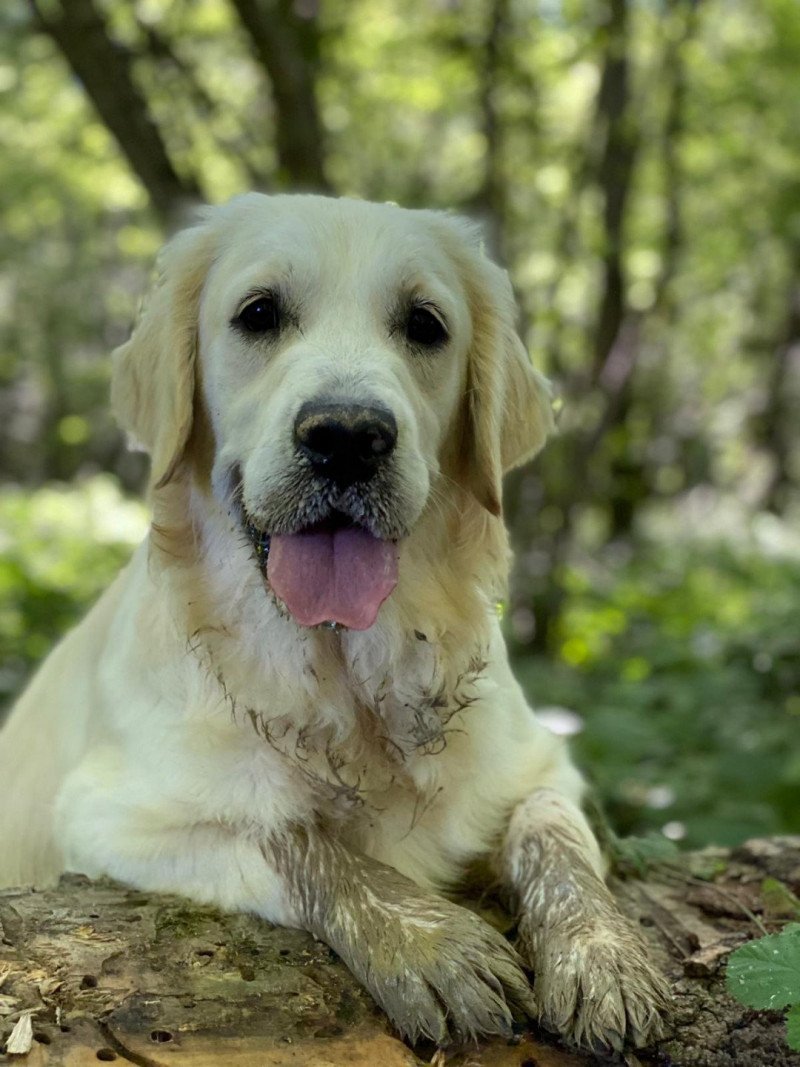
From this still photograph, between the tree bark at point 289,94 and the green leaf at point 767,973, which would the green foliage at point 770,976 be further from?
the tree bark at point 289,94

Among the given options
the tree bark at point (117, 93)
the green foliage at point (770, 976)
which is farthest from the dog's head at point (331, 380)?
the tree bark at point (117, 93)

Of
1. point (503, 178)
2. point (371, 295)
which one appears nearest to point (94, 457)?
point (503, 178)

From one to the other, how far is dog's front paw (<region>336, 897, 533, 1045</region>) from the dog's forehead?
158 cm

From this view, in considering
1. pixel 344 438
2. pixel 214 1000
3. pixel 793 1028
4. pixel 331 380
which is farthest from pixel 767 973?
pixel 331 380

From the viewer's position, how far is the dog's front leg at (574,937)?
2320 mm

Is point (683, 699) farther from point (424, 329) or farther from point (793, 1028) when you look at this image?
point (793, 1028)

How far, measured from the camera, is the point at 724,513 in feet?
72.6

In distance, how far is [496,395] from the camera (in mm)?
3223

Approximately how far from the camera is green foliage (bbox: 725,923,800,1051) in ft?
7.19

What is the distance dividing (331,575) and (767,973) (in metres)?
1.29

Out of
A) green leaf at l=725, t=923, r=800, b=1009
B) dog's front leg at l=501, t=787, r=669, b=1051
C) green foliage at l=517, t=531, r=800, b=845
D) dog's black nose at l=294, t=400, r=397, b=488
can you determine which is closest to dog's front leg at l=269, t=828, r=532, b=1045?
dog's front leg at l=501, t=787, r=669, b=1051

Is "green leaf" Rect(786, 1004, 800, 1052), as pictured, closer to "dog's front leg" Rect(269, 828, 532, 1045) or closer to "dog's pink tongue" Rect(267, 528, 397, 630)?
"dog's front leg" Rect(269, 828, 532, 1045)

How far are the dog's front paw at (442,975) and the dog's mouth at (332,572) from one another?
709 mm

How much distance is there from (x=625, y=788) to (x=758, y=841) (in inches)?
64.0
